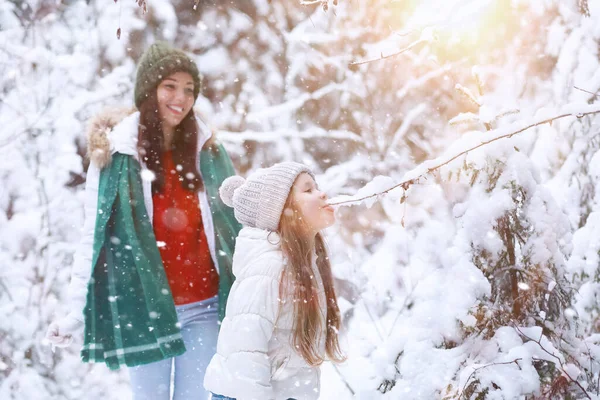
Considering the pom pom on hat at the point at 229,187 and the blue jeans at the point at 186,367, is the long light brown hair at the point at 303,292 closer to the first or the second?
the pom pom on hat at the point at 229,187

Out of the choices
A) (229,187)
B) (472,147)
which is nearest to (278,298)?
(229,187)

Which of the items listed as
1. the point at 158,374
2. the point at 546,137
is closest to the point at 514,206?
the point at 158,374

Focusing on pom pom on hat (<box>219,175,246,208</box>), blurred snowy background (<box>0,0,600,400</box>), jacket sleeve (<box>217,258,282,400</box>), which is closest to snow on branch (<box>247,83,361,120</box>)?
blurred snowy background (<box>0,0,600,400</box>)

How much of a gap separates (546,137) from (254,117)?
3.23 metres

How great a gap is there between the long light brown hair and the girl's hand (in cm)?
120

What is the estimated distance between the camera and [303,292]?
2.31 m

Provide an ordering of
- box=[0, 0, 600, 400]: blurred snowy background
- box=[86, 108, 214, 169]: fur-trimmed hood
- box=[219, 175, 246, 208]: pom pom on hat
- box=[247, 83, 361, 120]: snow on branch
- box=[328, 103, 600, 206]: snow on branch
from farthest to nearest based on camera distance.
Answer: box=[247, 83, 361, 120]: snow on branch, box=[0, 0, 600, 400]: blurred snowy background, box=[86, 108, 214, 169]: fur-trimmed hood, box=[219, 175, 246, 208]: pom pom on hat, box=[328, 103, 600, 206]: snow on branch

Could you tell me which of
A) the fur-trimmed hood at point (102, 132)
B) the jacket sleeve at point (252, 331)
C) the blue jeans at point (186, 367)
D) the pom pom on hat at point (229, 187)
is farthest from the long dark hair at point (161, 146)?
the jacket sleeve at point (252, 331)

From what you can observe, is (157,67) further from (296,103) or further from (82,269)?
(296,103)

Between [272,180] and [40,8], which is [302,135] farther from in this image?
[272,180]

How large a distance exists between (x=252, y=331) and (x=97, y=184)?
136 cm

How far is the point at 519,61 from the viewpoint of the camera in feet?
21.6

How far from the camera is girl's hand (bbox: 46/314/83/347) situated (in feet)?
9.48

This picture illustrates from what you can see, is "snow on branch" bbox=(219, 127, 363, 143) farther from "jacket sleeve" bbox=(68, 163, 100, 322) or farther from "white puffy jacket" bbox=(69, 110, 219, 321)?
"jacket sleeve" bbox=(68, 163, 100, 322)
